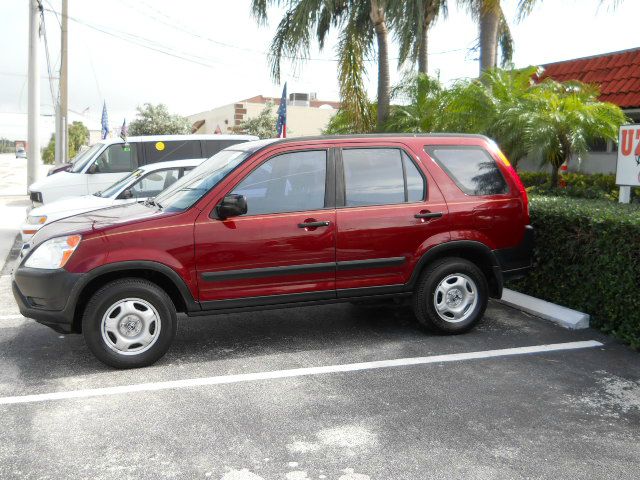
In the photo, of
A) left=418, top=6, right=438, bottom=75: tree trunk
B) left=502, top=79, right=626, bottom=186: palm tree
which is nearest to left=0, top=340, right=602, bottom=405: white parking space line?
left=502, top=79, right=626, bottom=186: palm tree

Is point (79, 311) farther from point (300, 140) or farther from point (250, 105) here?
point (250, 105)

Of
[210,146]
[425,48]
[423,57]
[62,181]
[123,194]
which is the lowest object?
[123,194]

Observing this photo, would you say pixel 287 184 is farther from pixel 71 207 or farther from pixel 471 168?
pixel 71 207

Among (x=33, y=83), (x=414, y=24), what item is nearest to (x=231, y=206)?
(x=414, y=24)

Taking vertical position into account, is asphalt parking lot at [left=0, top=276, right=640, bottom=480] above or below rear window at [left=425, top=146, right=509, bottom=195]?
below

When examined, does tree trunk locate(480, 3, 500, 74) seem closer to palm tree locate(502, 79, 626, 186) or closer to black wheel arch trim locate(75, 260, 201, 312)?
palm tree locate(502, 79, 626, 186)

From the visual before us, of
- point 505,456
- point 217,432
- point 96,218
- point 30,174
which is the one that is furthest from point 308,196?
point 30,174

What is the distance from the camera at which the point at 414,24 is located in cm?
1574

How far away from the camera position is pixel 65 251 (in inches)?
211

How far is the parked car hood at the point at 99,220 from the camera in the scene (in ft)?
18.1

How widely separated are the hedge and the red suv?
561 mm

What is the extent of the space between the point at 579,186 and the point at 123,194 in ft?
27.5

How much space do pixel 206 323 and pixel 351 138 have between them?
7.68 ft

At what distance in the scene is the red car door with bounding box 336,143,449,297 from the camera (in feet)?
19.5
